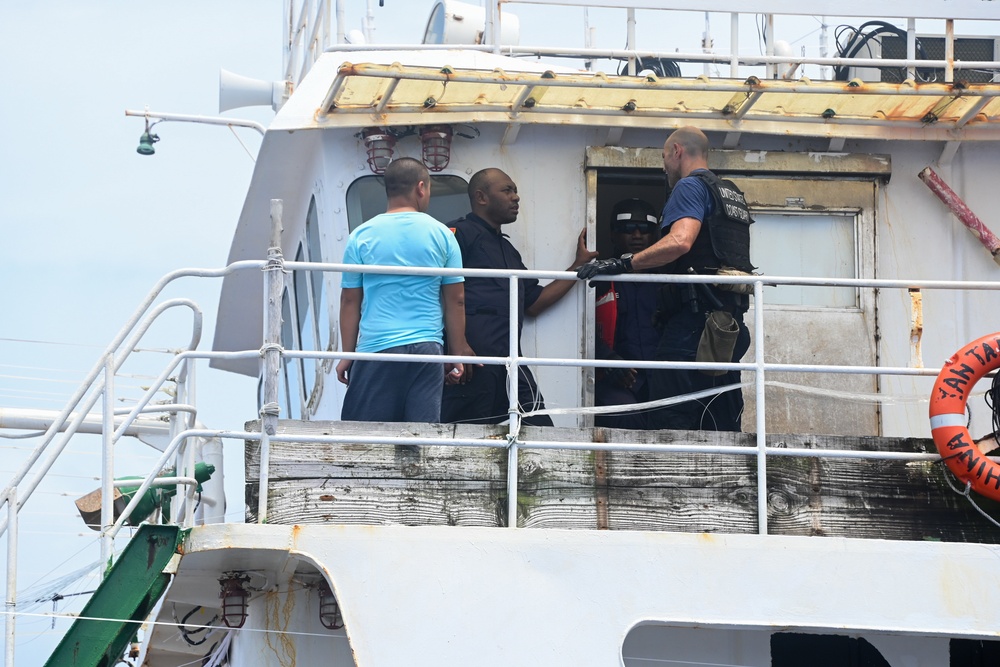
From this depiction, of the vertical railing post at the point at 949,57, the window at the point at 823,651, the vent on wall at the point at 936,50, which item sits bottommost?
the window at the point at 823,651

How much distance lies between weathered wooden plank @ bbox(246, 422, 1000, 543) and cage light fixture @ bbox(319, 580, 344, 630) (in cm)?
57

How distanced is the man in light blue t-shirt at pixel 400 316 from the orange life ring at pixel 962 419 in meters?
2.50

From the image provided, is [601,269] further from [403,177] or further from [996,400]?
[996,400]

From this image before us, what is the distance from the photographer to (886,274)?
910cm

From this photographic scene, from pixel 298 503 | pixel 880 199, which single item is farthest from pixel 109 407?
pixel 880 199

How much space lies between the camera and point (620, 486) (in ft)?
22.6

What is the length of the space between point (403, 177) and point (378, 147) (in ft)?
3.63

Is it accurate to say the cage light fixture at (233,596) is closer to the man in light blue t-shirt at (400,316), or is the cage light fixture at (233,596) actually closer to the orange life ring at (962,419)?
the man in light blue t-shirt at (400,316)

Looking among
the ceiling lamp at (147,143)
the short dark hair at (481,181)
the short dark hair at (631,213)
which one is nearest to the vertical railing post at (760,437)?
the short dark hair at (481,181)

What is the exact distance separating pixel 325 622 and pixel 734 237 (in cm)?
312

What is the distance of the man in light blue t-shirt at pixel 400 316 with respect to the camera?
7.12 m

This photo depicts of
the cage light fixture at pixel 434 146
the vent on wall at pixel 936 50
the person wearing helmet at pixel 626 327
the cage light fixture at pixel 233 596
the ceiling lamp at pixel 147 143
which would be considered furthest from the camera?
the ceiling lamp at pixel 147 143

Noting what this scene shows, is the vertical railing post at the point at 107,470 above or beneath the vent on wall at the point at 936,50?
beneath

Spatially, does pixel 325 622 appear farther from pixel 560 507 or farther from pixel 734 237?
pixel 734 237
